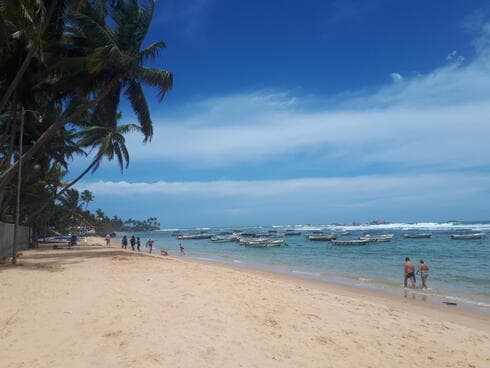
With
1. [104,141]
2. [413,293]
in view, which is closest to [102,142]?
[104,141]

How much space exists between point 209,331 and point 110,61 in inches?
569

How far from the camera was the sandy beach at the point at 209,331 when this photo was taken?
227 inches

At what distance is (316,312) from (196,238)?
7882 centimetres

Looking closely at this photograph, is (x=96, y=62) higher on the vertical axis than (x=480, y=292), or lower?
higher

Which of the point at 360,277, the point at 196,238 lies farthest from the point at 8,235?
the point at 196,238

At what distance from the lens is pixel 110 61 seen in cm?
1789

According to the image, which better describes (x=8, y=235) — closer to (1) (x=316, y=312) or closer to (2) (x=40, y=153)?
(2) (x=40, y=153)

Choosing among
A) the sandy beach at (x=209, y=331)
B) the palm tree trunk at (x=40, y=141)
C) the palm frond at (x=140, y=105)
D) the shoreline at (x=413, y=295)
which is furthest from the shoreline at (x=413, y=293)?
the palm tree trunk at (x=40, y=141)

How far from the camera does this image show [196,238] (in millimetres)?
86500

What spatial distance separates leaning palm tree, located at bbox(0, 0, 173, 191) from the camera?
57.7 feet

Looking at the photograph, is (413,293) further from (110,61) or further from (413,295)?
(110,61)

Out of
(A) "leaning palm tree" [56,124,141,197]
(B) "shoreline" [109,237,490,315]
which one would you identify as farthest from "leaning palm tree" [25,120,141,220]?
(B) "shoreline" [109,237,490,315]

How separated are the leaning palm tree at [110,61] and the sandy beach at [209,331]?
10025mm

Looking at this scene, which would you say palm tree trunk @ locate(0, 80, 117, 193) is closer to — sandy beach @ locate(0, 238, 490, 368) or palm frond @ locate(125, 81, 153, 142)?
palm frond @ locate(125, 81, 153, 142)
